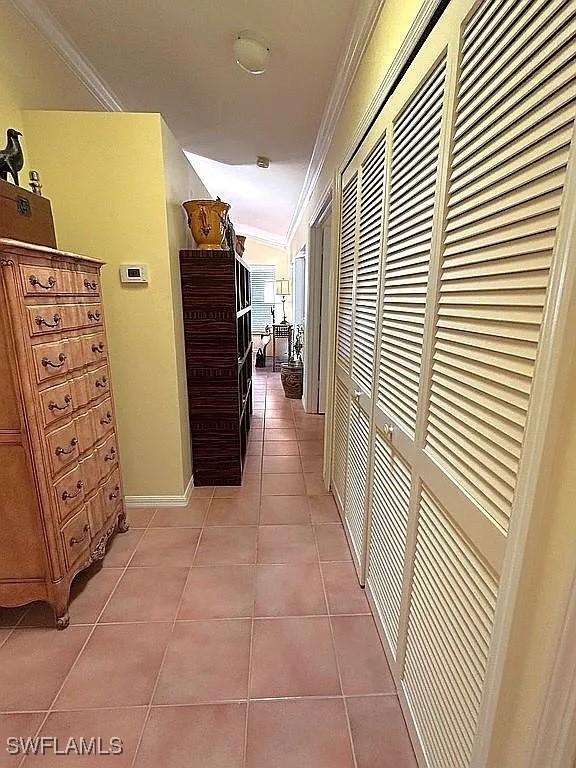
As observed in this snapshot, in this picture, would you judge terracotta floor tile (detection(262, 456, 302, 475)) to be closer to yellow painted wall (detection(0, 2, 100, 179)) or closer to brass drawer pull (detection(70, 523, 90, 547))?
brass drawer pull (detection(70, 523, 90, 547))

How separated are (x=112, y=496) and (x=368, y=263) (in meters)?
1.79

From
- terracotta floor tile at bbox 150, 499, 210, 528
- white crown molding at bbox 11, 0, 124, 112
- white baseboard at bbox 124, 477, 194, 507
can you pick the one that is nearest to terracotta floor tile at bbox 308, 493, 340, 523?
terracotta floor tile at bbox 150, 499, 210, 528

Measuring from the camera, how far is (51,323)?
5.05 feet

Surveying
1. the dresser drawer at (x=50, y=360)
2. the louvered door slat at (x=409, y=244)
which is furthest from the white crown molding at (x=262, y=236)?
the louvered door slat at (x=409, y=244)

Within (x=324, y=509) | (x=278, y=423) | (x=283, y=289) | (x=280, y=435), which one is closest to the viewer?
(x=324, y=509)

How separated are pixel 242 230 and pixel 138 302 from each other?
6.54 m

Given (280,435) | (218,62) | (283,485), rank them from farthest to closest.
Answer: (280,435)
(283,485)
(218,62)

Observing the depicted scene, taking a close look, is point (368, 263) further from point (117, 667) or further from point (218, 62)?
point (117, 667)

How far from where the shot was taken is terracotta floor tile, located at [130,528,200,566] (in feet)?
6.73

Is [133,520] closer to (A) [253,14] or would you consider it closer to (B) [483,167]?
(B) [483,167]

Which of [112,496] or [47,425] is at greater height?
[47,425]

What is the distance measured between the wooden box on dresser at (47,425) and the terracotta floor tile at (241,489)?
3.10 ft

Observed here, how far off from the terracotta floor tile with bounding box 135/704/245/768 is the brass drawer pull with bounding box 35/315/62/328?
1.43 m

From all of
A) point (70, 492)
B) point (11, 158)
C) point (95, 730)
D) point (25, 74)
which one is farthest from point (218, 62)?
point (95, 730)
